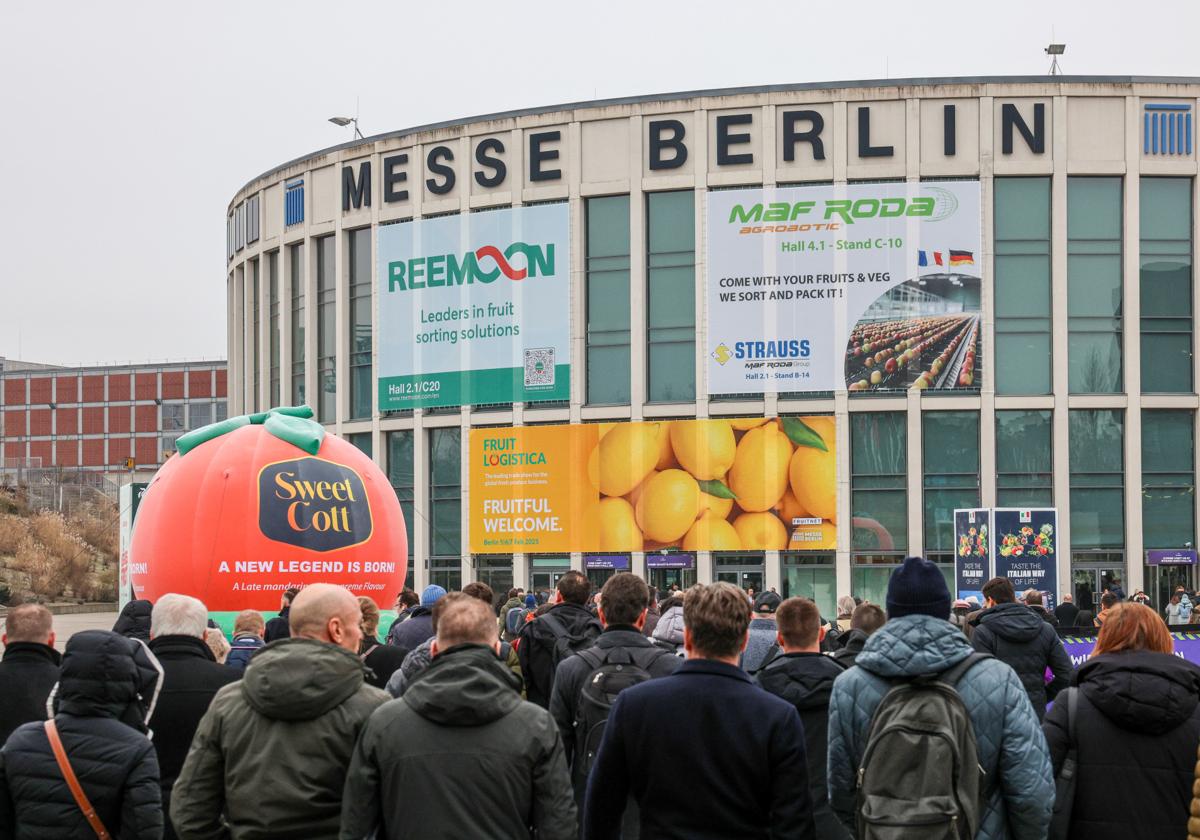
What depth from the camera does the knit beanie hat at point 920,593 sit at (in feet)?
18.6

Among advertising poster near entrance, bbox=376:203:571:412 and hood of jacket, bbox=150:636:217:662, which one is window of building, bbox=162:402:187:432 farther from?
hood of jacket, bbox=150:636:217:662

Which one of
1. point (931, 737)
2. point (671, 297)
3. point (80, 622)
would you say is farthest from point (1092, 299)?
point (931, 737)

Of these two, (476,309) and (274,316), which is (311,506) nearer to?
(476,309)

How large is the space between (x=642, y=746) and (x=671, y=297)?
3481 centimetres

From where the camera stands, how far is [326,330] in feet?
149

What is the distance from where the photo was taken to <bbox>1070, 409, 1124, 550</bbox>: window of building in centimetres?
3775

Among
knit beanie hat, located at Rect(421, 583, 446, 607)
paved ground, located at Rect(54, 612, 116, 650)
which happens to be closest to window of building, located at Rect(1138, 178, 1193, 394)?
paved ground, located at Rect(54, 612, 116, 650)

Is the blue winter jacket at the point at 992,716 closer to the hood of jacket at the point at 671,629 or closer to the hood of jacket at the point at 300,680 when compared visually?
the hood of jacket at the point at 300,680

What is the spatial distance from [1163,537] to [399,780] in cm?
3579

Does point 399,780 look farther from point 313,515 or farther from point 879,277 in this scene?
point 879,277

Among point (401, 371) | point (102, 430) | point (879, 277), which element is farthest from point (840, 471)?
point (102, 430)

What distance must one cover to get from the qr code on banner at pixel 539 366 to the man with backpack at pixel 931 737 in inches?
1367

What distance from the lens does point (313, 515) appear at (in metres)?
15.0

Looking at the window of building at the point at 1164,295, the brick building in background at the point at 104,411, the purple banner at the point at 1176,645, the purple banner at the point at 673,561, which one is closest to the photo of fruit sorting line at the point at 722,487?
the purple banner at the point at 673,561
